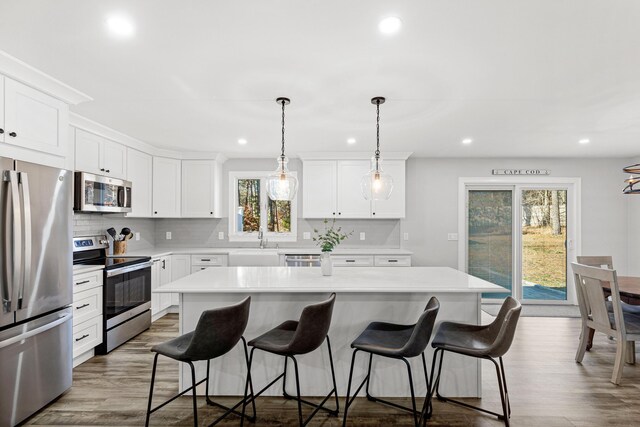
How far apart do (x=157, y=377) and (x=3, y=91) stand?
2.38 metres

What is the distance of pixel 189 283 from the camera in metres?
2.54

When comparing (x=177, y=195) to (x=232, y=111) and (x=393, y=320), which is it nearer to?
(x=232, y=111)

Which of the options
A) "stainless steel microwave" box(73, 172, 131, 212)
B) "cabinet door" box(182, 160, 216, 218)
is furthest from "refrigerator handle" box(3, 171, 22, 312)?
"cabinet door" box(182, 160, 216, 218)

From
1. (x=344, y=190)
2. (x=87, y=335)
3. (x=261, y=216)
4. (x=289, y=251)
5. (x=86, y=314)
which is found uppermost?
(x=344, y=190)

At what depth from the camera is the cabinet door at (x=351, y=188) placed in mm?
5219

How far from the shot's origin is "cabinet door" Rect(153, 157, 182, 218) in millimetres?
4992

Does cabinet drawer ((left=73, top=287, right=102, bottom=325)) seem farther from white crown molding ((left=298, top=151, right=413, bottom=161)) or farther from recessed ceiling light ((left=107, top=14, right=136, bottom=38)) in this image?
white crown molding ((left=298, top=151, right=413, bottom=161))

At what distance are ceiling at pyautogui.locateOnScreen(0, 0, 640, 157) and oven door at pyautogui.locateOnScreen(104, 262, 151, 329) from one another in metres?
1.58

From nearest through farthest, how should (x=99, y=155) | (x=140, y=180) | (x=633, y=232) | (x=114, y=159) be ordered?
(x=99, y=155) < (x=114, y=159) < (x=140, y=180) < (x=633, y=232)

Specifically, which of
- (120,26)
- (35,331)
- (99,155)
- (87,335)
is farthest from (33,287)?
(99,155)

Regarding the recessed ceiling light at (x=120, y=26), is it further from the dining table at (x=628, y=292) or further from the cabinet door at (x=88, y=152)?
the dining table at (x=628, y=292)

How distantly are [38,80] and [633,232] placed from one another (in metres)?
7.48

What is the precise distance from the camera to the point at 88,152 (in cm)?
373

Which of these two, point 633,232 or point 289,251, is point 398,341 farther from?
point 633,232
